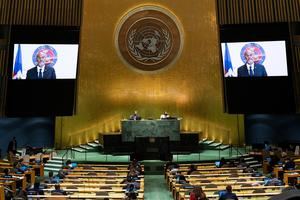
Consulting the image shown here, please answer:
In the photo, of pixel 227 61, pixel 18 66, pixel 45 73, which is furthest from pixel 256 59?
pixel 18 66

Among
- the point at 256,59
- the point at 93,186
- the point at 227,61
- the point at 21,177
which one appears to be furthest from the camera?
the point at 227,61

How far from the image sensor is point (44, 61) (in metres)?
16.4

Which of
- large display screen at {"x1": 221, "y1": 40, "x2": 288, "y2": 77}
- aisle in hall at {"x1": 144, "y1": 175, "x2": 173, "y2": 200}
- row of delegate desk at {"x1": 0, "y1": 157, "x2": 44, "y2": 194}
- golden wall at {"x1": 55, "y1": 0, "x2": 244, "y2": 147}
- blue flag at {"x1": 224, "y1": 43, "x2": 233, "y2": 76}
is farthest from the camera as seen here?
golden wall at {"x1": 55, "y1": 0, "x2": 244, "y2": 147}

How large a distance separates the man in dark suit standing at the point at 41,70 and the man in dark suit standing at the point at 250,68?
894cm

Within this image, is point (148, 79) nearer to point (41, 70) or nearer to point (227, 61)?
point (227, 61)

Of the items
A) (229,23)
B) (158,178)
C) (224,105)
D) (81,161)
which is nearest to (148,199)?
(158,178)

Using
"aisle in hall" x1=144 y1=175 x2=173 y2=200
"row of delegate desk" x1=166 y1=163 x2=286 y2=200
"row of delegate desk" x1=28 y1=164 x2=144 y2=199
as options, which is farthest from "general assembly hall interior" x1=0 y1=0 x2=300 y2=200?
"row of delegate desk" x1=166 y1=163 x2=286 y2=200

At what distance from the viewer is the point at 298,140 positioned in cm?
1795

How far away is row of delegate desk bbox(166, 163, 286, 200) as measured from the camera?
7.59 metres

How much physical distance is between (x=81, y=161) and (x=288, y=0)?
487 inches

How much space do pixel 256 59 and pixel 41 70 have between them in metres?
10.1

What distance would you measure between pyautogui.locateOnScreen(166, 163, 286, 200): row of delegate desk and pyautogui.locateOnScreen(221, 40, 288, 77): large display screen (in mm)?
6357

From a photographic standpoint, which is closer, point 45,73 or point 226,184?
point 226,184

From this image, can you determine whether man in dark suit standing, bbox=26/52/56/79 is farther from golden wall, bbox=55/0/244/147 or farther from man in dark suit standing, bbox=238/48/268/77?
man in dark suit standing, bbox=238/48/268/77
